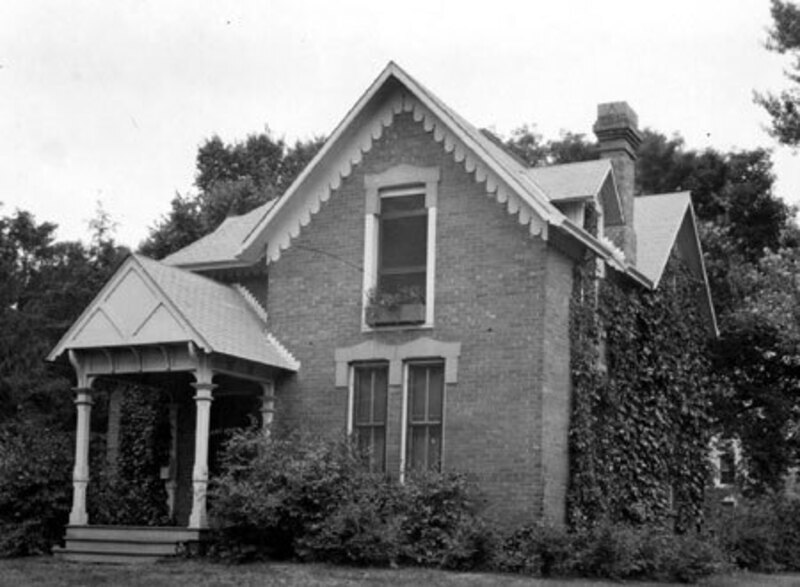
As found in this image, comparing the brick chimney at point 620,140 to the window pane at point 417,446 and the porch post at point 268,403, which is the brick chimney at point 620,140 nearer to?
the window pane at point 417,446

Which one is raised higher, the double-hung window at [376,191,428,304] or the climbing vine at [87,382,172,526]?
the double-hung window at [376,191,428,304]

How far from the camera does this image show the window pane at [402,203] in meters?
20.2

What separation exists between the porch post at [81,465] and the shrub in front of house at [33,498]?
400 millimetres

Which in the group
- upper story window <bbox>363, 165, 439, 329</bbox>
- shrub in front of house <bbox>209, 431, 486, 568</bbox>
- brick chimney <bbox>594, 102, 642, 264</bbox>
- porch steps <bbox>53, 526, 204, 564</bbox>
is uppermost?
brick chimney <bbox>594, 102, 642, 264</bbox>

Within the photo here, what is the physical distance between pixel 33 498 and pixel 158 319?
3.83m

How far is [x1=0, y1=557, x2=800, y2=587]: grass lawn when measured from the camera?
48.3 ft

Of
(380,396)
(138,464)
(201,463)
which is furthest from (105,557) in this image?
(380,396)

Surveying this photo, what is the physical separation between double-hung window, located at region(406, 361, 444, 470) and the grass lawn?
3401 mm

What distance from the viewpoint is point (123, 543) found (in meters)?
18.1

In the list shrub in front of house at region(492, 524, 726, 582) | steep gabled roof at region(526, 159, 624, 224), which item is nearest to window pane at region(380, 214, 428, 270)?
steep gabled roof at region(526, 159, 624, 224)

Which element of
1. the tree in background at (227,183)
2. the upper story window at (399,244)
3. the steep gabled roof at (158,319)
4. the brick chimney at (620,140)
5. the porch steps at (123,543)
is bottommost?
the porch steps at (123,543)

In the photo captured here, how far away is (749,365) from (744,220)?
4.68m

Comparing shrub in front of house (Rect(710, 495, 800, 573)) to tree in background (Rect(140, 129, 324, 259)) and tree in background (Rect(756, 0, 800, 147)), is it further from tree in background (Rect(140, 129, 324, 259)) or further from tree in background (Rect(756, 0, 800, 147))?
tree in background (Rect(140, 129, 324, 259))

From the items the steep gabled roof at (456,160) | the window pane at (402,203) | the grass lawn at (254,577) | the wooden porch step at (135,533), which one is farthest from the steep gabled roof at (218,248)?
the grass lawn at (254,577)
